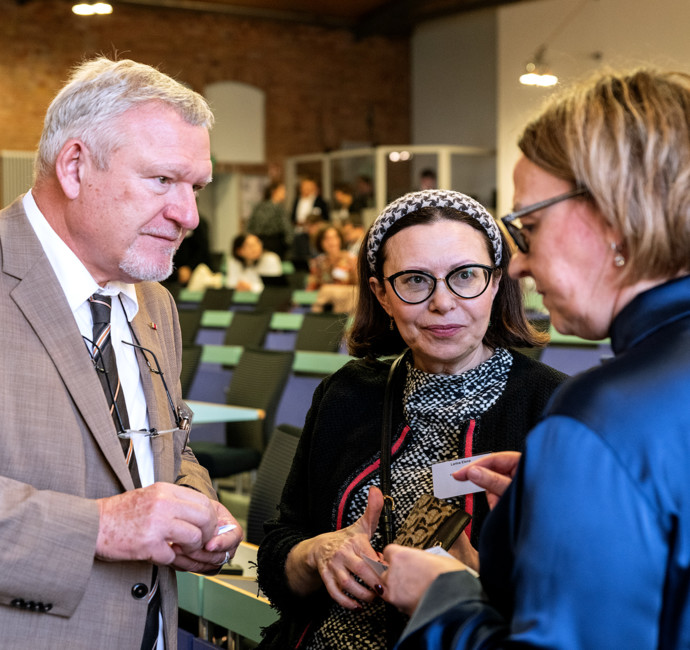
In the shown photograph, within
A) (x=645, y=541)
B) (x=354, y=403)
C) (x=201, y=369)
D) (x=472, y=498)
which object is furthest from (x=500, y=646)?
(x=201, y=369)

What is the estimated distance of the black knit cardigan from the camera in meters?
1.76

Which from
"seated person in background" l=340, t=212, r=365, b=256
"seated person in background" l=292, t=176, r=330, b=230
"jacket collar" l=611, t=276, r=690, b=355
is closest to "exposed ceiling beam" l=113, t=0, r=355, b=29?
"seated person in background" l=292, t=176, r=330, b=230

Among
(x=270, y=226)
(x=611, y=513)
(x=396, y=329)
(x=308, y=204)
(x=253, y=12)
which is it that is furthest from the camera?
(x=253, y=12)

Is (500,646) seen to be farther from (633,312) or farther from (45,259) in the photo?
(45,259)

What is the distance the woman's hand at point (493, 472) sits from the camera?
1.31 metres

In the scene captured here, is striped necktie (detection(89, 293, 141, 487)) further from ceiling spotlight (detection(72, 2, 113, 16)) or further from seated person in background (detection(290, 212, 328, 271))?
seated person in background (detection(290, 212, 328, 271))

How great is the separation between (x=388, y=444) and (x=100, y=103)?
0.87 m

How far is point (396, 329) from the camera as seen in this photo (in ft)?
6.88

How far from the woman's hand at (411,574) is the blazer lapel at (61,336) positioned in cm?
56

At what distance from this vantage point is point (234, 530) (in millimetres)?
1632

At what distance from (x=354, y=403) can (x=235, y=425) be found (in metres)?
3.08

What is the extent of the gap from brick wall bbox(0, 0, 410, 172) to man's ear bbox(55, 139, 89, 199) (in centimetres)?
1360

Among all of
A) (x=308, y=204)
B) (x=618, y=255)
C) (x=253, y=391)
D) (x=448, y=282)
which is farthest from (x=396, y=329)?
(x=308, y=204)

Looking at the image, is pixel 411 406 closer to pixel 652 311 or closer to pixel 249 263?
pixel 652 311
